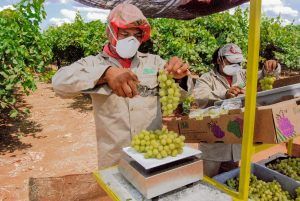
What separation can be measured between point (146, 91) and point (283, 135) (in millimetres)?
1226

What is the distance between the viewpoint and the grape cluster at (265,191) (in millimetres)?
2482

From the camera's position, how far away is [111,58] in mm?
2695

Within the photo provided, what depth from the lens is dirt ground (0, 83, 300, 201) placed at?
540cm

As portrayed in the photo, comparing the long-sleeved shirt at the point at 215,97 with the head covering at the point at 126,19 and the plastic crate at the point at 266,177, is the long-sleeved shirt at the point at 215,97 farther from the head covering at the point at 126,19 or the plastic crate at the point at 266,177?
the head covering at the point at 126,19

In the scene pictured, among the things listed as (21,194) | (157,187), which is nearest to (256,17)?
(157,187)

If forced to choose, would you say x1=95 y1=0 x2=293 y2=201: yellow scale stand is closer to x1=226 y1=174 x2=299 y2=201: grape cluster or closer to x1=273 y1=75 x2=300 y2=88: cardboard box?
x1=226 y1=174 x2=299 y2=201: grape cluster

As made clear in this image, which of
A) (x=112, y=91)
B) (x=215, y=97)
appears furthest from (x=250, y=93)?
(x=215, y=97)

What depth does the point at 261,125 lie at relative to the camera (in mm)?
1958

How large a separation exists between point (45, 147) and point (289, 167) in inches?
217

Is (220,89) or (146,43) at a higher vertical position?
(146,43)

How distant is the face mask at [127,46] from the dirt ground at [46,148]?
298cm

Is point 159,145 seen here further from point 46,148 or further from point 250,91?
point 46,148

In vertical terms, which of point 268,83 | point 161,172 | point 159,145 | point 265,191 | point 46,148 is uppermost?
point 268,83

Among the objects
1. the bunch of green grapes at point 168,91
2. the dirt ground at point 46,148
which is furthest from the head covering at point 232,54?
the dirt ground at point 46,148
